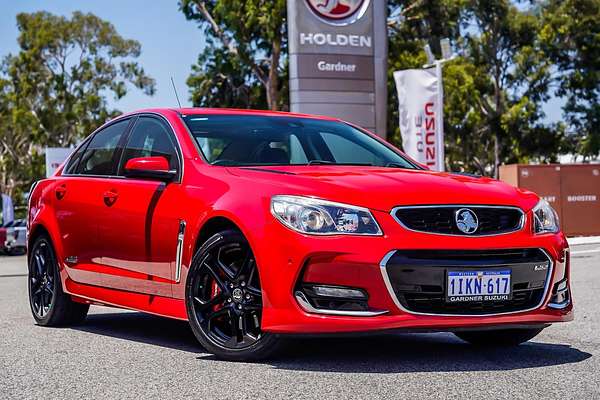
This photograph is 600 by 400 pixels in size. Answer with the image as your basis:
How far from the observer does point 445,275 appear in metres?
5.79

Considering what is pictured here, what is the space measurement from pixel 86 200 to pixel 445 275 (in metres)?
3.07

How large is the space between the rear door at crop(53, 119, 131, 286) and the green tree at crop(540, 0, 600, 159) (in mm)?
40844

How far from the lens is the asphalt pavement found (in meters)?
5.22

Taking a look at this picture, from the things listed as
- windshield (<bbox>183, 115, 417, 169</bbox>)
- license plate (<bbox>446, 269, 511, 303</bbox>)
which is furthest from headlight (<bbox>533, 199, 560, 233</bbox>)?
windshield (<bbox>183, 115, 417, 169</bbox>)

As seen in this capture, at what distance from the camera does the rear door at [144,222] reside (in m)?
6.79

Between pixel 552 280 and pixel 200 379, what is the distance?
205cm

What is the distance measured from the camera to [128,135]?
7918 mm

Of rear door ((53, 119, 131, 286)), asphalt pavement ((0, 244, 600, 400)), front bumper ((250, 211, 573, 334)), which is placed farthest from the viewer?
rear door ((53, 119, 131, 286))

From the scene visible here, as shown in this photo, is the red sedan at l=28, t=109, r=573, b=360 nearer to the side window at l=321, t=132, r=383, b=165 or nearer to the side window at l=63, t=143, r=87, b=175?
the side window at l=321, t=132, r=383, b=165

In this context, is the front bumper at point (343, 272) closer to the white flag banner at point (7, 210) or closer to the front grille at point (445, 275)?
the front grille at point (445, 275)

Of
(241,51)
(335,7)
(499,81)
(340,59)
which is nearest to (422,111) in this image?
(340,59)

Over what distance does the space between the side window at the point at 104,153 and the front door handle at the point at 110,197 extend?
10.7 inches

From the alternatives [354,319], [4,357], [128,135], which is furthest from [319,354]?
[128,135]

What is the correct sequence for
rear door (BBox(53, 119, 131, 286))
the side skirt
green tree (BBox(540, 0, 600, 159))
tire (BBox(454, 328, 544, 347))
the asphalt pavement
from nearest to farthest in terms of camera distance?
1. the asphalt pavement
2. the side skirt
3. tire (BBox(454, 328, 544, 347))
4. rear door (BBox(53, 119, 131, 286))
5. green tree (BBox(540, 0, 600, 159))
